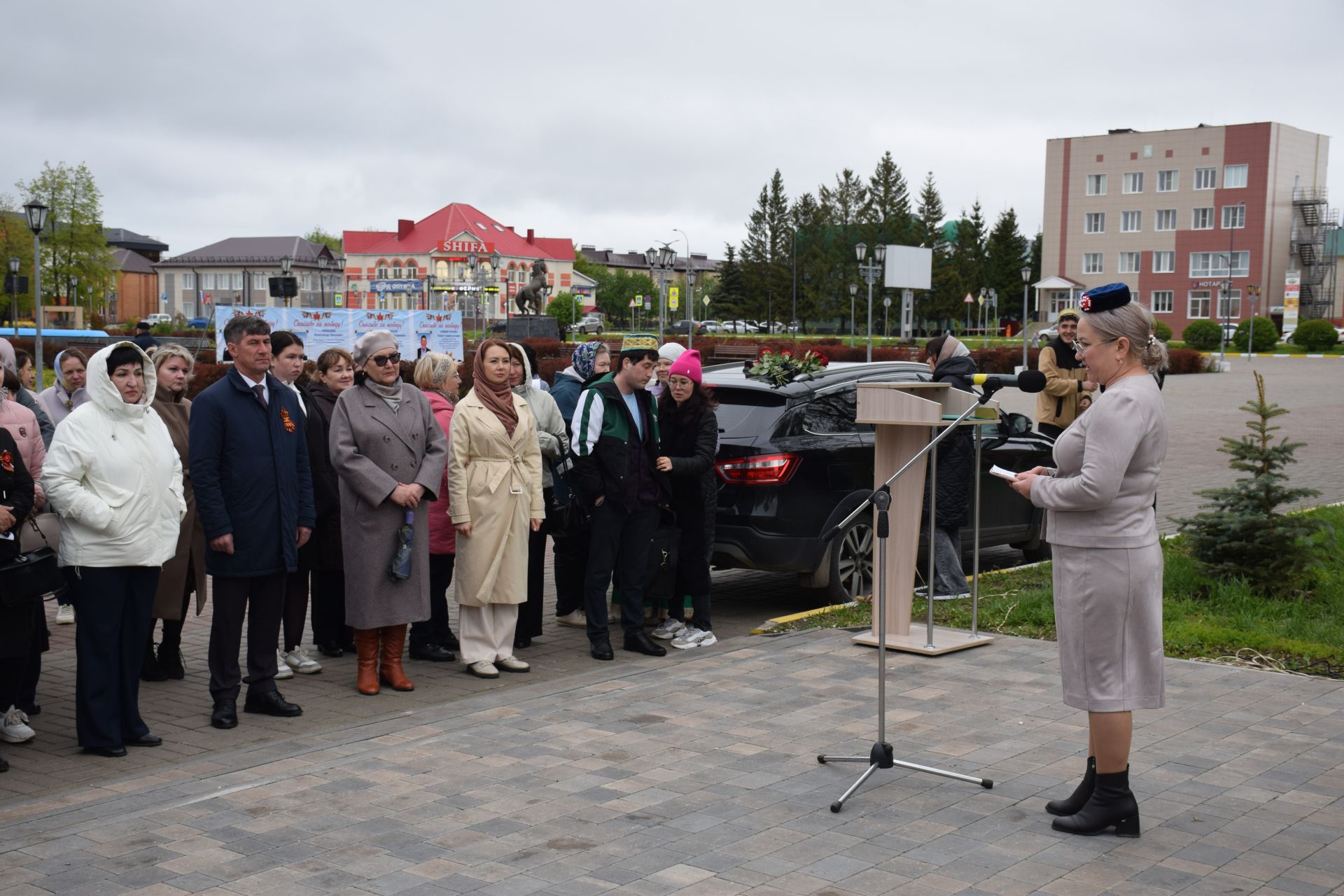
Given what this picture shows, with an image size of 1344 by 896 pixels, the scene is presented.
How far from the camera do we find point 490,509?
7.53 meters

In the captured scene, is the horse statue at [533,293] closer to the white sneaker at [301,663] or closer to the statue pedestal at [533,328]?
the statue pedestal at [533,328]

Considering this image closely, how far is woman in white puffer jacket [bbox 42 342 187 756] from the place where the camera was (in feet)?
19.6

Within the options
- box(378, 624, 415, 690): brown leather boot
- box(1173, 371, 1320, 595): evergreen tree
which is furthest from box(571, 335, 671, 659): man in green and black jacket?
box(1173, 371, 1320, 595): evergreen tree

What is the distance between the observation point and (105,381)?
19.9 feet

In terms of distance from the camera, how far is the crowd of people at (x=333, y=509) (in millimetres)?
6051

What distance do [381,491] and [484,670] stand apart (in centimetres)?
130

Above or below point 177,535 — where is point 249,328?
above

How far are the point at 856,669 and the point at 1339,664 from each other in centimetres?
284

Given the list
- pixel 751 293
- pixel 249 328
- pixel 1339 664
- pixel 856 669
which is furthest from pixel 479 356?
pixel 751 293

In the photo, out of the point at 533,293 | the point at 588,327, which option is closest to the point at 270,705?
the point at 533,293

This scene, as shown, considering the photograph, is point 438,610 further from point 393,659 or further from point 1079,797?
point 1079,797

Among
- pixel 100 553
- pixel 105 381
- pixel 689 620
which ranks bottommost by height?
pixel 689 620

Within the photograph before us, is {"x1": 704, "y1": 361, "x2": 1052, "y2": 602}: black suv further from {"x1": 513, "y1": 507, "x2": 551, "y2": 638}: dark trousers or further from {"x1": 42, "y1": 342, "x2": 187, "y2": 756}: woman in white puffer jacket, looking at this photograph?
{"x1": 42, "y1": 342, "x2": 187, "y2": 756}: woman in white puffer jacket

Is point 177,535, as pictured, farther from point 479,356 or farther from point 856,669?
point 856,669
